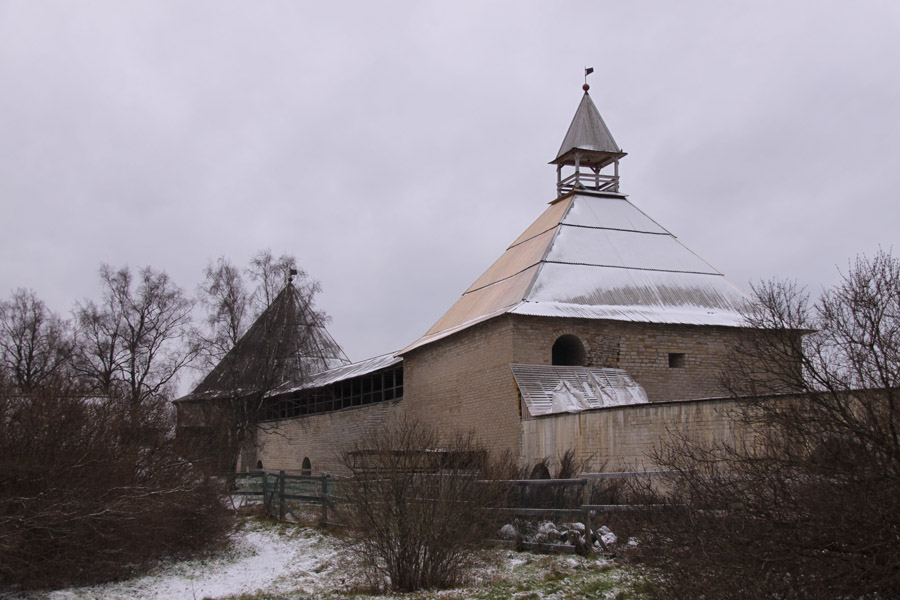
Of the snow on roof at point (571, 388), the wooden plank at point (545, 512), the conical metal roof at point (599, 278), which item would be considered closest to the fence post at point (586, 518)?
the wooden plank at point (545, 512)

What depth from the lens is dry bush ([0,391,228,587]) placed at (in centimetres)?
895

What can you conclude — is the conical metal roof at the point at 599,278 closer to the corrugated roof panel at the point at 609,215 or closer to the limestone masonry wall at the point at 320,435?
the corrugated roof panel at the point at 609,215

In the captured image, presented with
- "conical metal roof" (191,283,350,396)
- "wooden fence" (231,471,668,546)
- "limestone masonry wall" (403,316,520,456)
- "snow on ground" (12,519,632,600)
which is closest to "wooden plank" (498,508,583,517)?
"wooden fence" (231,471,668,546)

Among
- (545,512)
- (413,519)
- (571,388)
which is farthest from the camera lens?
(571,388)

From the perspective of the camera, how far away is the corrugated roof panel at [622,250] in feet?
72.8

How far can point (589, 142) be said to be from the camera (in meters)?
27.3

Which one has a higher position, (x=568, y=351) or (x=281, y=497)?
(x=568, y=351)

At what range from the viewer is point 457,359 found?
72.4 ft

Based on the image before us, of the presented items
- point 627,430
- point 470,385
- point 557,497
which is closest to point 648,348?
point 470,385

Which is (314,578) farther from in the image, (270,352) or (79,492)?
(270,352)

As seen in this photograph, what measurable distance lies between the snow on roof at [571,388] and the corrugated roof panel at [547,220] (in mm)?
5854

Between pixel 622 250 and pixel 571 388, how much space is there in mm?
5776

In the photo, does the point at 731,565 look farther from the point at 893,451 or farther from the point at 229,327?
the point at 229,327

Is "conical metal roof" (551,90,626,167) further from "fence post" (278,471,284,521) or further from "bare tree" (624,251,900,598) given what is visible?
Answer: "bare tree" (624,251,900,598)
